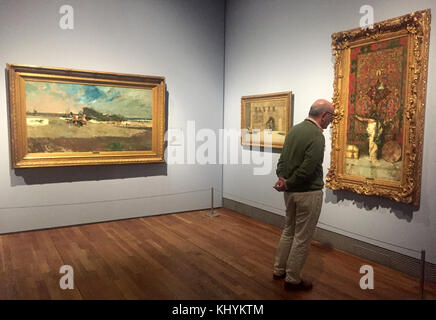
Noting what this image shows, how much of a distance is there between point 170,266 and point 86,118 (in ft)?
11.2

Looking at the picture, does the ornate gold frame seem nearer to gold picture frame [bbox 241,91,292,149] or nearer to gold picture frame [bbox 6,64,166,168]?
gold picture frame [bbox 241,91,292,149]

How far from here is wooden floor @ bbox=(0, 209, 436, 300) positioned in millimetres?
4094

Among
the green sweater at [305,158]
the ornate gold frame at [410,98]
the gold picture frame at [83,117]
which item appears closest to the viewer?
the green sweater at [305,158]

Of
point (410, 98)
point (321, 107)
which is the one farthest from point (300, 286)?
point (410, 98)

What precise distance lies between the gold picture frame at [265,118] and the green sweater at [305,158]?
2.46 m

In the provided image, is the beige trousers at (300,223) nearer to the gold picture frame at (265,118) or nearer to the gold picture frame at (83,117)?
the gold picture frame at (265,118)

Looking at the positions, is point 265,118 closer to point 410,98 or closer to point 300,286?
point 410,98

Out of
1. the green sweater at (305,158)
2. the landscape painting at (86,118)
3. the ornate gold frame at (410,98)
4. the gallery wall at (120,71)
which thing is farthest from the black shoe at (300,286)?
the landscape painting at (86,118)

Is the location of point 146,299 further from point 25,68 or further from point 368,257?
point 25,68

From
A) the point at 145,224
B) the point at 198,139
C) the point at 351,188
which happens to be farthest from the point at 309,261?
the point at 198,139

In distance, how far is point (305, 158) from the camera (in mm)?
3963

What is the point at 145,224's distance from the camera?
274 inches

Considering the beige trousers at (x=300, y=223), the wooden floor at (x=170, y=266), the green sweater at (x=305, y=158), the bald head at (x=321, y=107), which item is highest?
the bald head at (x=321, y=107)

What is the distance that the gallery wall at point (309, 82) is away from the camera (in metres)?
4.52
